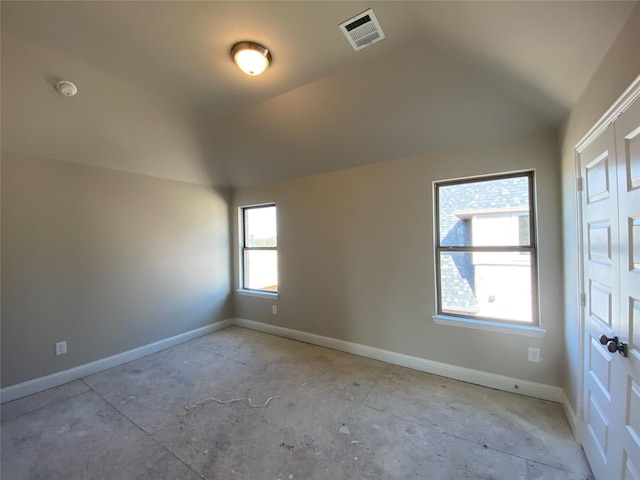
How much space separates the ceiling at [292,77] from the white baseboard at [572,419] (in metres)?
2.23

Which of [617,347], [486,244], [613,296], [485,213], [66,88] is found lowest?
[617,347]

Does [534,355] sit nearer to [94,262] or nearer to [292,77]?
[292,77]

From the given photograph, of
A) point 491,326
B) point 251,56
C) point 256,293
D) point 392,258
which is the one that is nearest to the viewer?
point 251,56

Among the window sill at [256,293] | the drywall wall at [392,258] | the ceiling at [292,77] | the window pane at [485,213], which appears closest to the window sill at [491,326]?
the drywall wall at [392,258]

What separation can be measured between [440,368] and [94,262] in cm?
399

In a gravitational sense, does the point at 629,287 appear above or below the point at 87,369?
above

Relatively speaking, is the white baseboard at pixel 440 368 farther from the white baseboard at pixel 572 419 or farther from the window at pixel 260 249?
the window at pixel 260 249

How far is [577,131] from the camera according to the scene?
173cm

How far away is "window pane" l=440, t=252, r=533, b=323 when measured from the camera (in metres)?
2.42

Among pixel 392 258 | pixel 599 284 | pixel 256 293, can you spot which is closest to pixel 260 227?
pixel 256 293

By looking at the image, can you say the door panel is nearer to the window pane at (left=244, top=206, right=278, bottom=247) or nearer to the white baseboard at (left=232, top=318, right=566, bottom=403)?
the white baseboard at (left=232, top=318, right=566, bottom=403)

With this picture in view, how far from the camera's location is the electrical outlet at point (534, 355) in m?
2.28

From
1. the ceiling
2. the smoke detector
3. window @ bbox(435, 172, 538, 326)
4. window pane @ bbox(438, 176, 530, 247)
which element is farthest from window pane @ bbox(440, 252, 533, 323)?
the smoke detector

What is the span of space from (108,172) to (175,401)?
2.63m
